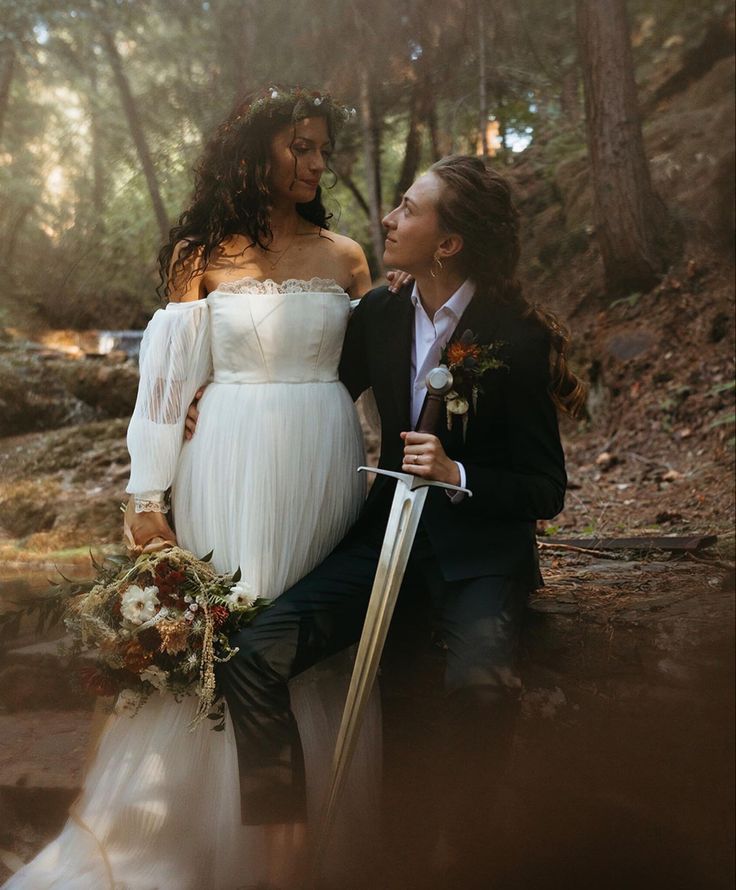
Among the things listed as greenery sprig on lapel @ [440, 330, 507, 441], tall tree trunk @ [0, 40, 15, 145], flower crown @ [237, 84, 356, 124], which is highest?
tall tree trunk @ [0, 40, 15, 145]

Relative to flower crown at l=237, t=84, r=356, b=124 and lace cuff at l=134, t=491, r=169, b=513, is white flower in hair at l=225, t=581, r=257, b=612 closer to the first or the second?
lace cuff at l=134, t=491, r=169, b=513

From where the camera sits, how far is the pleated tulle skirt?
Result: 7.56ft

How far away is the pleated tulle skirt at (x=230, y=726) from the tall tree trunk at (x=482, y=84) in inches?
46.0

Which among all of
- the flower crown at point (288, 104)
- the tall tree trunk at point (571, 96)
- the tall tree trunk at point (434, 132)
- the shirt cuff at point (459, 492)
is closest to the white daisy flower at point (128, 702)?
the shirt cuff at point (459, 492)

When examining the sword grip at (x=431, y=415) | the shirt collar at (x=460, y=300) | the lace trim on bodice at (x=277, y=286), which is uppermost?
the lace trim on bodice at (x=277, y=286)

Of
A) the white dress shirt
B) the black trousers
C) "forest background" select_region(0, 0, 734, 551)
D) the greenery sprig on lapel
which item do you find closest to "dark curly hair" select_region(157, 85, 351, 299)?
"forest background" select_region(0, 0, 734, 551)

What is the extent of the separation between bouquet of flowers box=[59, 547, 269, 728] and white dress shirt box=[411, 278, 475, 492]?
690 mm

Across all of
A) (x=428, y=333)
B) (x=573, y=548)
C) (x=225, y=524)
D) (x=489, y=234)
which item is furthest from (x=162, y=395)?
(x=573, y=548)

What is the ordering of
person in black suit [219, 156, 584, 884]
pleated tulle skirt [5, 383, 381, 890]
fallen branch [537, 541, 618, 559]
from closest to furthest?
1. person in black suit [219, 156, 584, 884]
2. pleated tulle skirt [5, 383, 381, 890]
3. fallen branch [537, 541, 618, 559]

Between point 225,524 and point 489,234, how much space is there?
3.47 ft

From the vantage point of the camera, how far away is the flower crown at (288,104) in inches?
95.6

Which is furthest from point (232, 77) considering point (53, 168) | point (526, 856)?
point (526, 856)

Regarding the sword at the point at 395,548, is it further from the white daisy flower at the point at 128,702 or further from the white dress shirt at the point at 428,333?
the white daisy flower at the point at 128,702

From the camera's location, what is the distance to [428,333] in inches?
93.6
